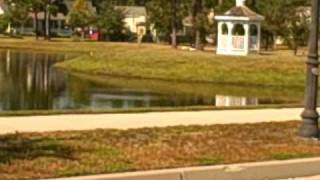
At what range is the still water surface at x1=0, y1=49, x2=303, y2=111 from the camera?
26.0m

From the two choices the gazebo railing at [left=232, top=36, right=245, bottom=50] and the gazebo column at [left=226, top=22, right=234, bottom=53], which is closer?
the gazebo railing at [left=232, top=36, right=245, bottom=50]

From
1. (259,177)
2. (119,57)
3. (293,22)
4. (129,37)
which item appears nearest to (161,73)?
(119,57)

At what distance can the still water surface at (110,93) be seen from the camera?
26.0m

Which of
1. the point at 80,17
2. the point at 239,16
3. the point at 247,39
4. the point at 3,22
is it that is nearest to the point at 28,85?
the point at 247,39

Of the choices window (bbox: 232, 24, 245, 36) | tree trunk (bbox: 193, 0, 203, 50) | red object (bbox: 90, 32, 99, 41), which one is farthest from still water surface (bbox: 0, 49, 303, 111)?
red object (bbox: 90, 32, 99, 41)

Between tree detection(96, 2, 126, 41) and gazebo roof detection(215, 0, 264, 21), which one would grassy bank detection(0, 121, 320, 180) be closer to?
gazebo roof detection(215, 0, 264, 21)

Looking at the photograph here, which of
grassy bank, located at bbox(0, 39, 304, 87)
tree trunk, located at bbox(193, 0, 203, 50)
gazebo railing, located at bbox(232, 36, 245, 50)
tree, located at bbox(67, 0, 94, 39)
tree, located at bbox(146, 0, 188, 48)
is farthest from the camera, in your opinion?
tree, located at bbox(67, 0, 94, 39)

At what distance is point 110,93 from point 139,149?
752 inches

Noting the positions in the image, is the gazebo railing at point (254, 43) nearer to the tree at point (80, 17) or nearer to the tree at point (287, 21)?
the tree at point (287, 21)

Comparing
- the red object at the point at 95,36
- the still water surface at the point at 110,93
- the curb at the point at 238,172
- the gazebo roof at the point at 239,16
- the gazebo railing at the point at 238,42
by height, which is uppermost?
the gazebo roof at the point at 239,16

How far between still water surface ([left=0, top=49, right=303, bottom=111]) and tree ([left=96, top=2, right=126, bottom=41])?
50.0m

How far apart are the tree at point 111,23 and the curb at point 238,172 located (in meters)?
81.5

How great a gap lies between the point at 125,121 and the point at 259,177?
5.17m

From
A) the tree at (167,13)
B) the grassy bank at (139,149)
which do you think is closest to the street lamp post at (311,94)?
the grassy bank at (139,149)
